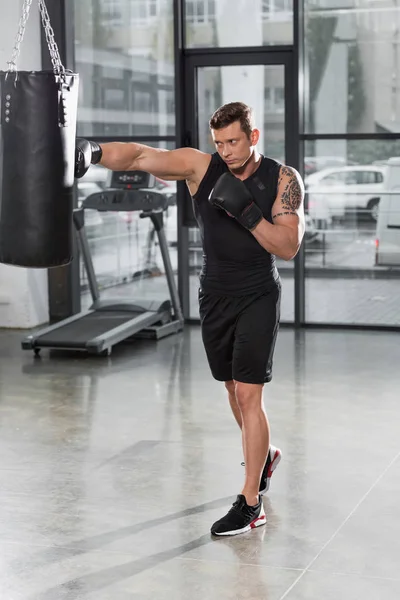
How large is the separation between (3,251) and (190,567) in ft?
4.82

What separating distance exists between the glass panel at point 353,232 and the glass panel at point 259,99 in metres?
0.22

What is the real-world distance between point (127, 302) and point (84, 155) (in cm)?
459

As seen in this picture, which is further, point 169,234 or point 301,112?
point 169,234

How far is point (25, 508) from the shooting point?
470 centimetres

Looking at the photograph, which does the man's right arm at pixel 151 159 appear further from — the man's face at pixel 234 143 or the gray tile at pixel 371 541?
the gray tile at pixel 371 541

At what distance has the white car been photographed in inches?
347

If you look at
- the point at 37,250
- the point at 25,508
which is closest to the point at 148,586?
the point at 25,508

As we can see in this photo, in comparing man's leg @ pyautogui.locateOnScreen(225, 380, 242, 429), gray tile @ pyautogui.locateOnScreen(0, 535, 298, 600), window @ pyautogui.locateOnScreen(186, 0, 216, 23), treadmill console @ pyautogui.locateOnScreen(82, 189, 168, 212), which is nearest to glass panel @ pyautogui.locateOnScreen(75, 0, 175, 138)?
window @ pyautogui.locateOnScreen(186, 0, 216, 23)

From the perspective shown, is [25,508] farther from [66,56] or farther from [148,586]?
[66,56]

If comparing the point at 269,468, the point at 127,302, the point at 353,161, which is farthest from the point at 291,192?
the point at 127,302

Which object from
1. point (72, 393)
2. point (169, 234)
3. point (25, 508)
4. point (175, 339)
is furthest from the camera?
point (169, 234)

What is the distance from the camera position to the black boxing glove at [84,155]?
14.5ft

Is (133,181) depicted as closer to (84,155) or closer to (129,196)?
(129,196)

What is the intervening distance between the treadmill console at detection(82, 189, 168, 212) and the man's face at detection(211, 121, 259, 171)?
4.25 metres
